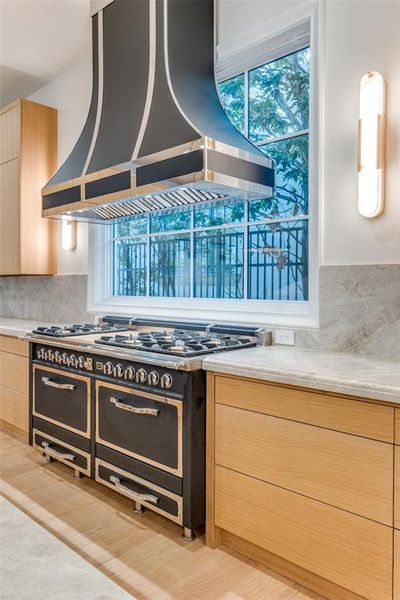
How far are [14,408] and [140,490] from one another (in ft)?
5.38

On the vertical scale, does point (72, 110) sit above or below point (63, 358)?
above

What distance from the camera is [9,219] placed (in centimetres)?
405

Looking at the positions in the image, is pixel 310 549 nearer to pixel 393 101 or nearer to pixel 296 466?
pixel 296 466

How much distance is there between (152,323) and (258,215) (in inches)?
40.3

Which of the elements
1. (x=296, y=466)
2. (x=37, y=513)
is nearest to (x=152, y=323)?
(x=37, y=513)

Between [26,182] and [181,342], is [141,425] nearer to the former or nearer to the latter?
[181,342]

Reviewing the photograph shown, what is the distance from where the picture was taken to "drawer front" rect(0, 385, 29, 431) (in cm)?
334

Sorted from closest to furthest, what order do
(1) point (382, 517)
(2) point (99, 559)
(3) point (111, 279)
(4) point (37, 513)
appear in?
(1) point (382, 517) → (2) point (99, 559) → (4) point (37, 513) → (3) point (111, 279)

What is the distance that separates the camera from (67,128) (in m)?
3.97

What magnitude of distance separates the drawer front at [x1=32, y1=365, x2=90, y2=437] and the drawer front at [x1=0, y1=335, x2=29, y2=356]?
29 cm

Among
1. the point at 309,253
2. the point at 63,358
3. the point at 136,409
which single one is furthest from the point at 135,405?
the point at 309,253

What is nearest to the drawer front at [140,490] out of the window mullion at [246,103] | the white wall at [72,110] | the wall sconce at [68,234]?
the white wall at [72,110]

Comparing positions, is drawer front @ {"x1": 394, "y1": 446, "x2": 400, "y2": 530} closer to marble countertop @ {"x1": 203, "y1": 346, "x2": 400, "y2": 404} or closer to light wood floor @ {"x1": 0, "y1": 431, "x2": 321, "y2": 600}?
marble countertop @ {"x1": 203, "y1": 346, "x2": 400, "y2": 404}

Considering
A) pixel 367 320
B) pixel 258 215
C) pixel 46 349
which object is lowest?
pixel 46 349
